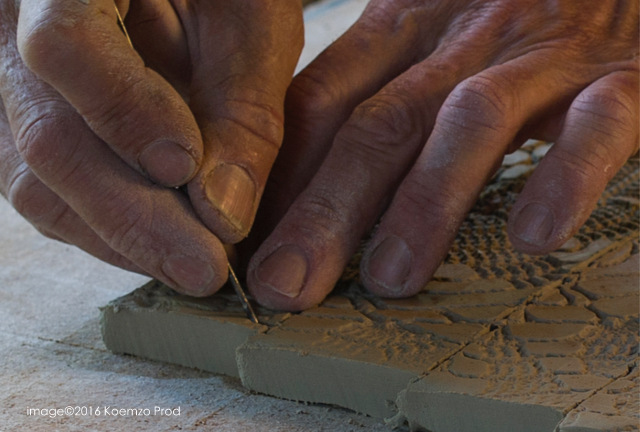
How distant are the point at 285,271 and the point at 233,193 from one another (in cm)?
14

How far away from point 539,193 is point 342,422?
40cm

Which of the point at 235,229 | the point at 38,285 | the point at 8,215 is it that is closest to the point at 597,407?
the point at 235,229

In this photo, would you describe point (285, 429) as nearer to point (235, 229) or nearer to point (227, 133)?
point (235, 229)

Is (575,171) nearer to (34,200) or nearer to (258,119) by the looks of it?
(258,119)

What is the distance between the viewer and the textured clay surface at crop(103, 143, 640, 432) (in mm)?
809

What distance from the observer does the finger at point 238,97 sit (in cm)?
99

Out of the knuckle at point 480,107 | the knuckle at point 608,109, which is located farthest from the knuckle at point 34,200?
the knuckle at point 608,109

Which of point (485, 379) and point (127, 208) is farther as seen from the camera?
point (127, 208)

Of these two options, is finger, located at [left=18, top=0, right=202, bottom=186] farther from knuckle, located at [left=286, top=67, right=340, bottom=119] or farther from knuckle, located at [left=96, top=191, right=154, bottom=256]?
knuckle, located at [left=286, top=67, right=340, bottom=119]

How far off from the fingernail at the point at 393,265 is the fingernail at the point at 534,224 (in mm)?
154

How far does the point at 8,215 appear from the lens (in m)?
1.78

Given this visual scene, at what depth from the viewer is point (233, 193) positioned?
3.27 ft

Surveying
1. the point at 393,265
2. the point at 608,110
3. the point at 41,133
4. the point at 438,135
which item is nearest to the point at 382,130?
the point at 438,135

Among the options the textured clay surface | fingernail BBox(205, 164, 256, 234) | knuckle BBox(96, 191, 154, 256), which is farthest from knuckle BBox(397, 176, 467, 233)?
knuckle BBox(96, 191, 154, 256)
